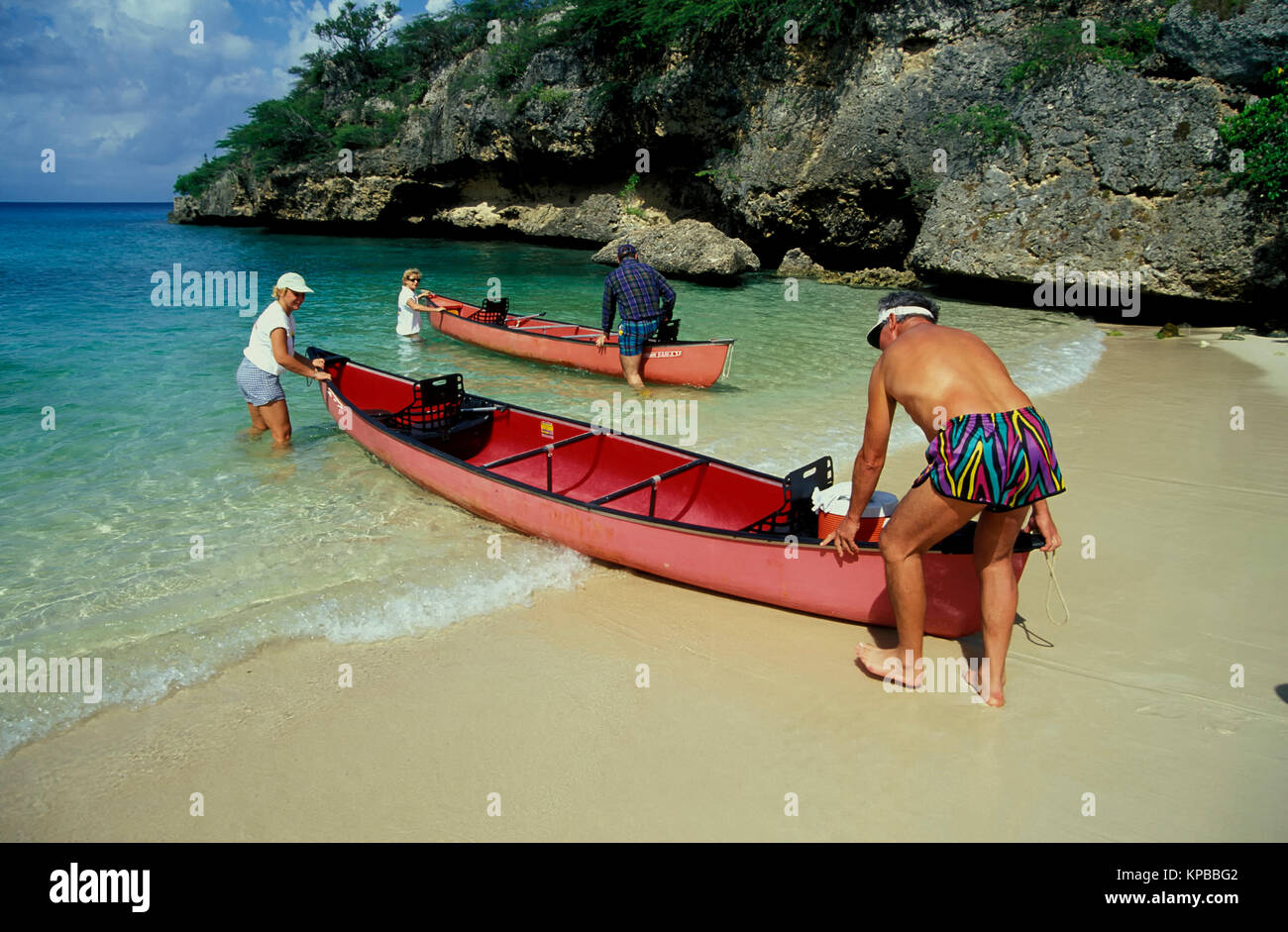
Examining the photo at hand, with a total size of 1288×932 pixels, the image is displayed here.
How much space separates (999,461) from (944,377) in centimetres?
47

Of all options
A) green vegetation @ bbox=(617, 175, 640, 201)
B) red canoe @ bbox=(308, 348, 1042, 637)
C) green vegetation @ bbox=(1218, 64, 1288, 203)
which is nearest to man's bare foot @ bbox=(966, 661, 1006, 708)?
red canoe @ bbox=(308, 348, 1042, 637)

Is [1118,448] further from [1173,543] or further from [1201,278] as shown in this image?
[1201,278]

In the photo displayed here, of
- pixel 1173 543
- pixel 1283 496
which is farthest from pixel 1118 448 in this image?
pixel 1173 543

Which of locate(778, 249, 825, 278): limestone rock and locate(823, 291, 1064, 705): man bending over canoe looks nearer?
locate(823, 291, 1064, 705): man bending over canoe

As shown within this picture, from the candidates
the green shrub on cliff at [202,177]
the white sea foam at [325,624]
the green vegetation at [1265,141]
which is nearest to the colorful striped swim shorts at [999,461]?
the white sea foam at [325,624]

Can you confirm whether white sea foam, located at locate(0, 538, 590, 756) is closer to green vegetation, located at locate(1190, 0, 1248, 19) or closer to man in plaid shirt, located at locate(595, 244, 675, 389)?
man in plaid shirt, located at locate(595, 244, 675, 389)

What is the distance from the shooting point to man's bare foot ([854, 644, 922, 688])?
4.30 meters

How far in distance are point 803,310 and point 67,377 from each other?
14.3 m

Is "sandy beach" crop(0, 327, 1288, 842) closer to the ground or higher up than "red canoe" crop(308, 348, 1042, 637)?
closer to the ground

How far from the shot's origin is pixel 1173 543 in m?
6.07

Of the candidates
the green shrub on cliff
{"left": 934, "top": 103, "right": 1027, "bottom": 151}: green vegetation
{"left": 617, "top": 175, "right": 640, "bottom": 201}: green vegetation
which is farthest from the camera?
the green shrub on cliff

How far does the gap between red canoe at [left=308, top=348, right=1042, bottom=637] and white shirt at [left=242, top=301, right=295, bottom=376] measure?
2.58 feet
